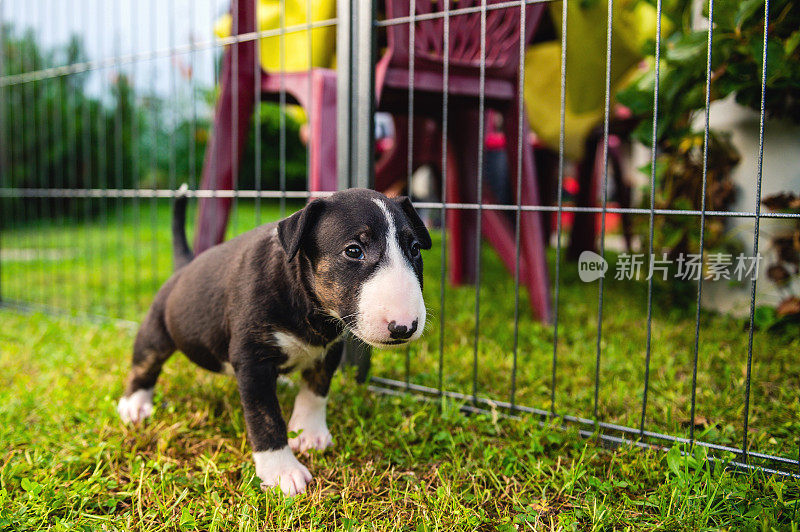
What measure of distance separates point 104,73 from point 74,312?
1.35m

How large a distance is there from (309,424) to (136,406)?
0.65m

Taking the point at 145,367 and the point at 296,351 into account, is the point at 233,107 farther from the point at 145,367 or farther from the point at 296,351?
the point at 296,351

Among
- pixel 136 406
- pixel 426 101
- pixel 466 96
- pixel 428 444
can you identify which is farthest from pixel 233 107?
pixel 428 444

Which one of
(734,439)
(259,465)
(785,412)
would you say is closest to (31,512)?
(259,465)

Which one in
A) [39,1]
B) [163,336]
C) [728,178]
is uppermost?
[39,1]

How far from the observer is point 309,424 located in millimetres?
1867

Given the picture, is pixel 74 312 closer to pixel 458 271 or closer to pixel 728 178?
pixel 458 271

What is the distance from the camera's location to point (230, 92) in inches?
130

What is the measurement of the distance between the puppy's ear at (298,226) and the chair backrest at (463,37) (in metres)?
1.22

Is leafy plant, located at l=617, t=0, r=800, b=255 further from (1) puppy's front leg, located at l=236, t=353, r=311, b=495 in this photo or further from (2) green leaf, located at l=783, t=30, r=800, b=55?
(1) puppy's front leg, located at l=236, t=353, r=311, b=495

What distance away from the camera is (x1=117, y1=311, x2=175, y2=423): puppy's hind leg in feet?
6.68

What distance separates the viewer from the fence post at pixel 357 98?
7.45ft

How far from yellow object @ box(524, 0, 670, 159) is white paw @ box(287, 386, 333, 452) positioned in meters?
2.29

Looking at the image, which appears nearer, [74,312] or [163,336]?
[163,336]
